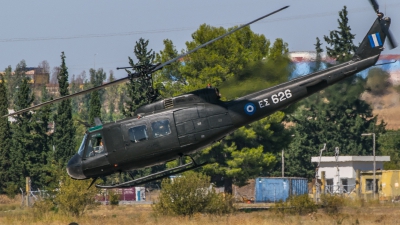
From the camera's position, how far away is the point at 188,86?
47.3m

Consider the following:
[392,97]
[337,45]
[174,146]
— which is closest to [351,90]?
[392,97]

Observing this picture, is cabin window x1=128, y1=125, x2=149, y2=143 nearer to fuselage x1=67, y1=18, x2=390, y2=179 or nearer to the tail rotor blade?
fuselage x1=67, y1=18, x2=390, y2=179

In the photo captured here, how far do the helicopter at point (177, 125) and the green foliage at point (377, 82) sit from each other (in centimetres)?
489

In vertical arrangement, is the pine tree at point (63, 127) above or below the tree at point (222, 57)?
below

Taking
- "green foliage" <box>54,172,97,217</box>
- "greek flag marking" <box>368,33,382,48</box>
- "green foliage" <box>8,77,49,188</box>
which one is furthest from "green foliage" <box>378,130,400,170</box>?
"greek flag marking" <box>368,33,382,48</box>

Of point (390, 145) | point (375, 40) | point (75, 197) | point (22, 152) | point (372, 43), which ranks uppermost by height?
point (375, 40)

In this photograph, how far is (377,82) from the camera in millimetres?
29438

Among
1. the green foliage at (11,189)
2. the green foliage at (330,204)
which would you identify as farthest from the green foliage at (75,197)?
the green foliage at (11,189)

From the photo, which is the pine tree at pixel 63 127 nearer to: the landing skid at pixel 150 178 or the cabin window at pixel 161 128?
the landing skid at pixel 150 178

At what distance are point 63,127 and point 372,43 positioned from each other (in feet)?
147

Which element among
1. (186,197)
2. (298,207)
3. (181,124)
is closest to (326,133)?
(298,207)

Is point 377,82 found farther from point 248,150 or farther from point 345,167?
point 345,167

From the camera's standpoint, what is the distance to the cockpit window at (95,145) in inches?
943

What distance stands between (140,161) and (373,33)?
29.0 ft
